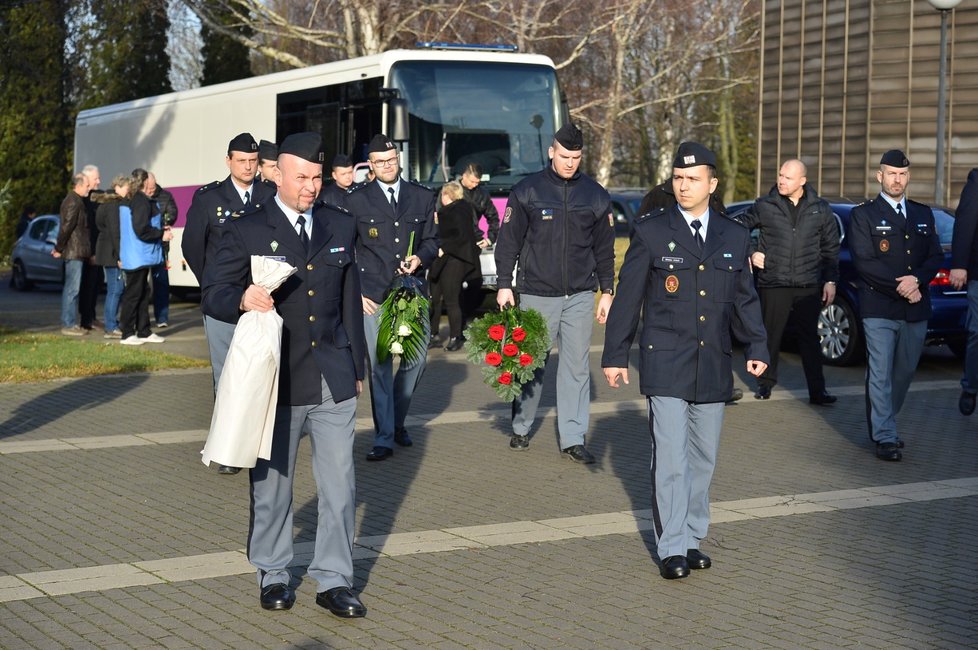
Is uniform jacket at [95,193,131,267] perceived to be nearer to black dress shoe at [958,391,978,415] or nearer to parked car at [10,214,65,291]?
parked car at [10,214,65,291]

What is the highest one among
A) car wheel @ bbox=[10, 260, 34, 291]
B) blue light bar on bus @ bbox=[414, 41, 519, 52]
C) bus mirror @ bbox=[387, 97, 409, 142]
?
blue light bar on bus @ bbox=[414, 41, 519, 52]

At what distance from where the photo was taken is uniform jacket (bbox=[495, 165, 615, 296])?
30.8ft

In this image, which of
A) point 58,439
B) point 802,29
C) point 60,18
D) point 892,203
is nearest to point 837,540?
point 892,203

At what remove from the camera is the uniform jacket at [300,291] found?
18.8 feet

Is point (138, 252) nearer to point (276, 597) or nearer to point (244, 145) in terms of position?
point (244, 145)

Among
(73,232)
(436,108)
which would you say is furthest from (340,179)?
(73,232)

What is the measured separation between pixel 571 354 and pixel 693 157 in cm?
311

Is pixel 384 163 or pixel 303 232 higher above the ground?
pixel 384 163

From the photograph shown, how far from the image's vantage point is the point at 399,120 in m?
18.0

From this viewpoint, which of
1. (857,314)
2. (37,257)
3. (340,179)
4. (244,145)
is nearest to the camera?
(244,145)

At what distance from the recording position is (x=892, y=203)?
980cm

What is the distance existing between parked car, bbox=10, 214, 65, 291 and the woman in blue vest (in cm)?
1042

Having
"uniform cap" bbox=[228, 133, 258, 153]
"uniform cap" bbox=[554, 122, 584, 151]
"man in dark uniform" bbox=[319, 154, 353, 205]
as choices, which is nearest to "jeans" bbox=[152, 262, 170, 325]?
"man in dark uniform" bbox=[319, 154, 353, 205]

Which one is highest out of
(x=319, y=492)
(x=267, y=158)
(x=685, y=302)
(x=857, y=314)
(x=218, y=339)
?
(x=267, y=158)
